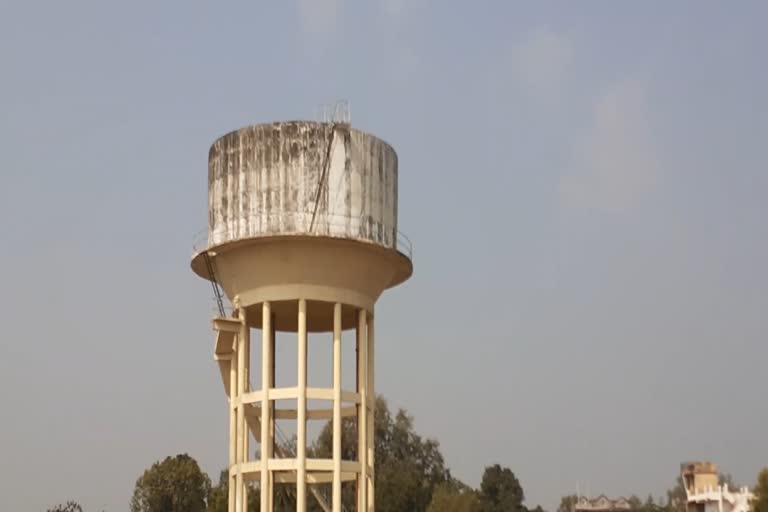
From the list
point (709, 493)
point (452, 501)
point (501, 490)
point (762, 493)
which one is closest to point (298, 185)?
point (762, 493)

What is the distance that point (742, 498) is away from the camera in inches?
2445

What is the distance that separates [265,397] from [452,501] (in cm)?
3737

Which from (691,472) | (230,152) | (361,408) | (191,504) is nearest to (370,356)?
(361,408)

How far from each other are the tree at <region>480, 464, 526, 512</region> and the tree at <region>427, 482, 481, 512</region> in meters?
8.53

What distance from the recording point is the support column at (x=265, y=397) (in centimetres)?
2906

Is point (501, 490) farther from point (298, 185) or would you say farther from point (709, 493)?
point (298, 185)

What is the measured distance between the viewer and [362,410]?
30703 mm

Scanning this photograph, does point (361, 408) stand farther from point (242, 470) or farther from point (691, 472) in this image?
point (691, 472)

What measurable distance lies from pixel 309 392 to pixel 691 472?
44.5 metres

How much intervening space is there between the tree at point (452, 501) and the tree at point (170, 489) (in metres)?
13.7

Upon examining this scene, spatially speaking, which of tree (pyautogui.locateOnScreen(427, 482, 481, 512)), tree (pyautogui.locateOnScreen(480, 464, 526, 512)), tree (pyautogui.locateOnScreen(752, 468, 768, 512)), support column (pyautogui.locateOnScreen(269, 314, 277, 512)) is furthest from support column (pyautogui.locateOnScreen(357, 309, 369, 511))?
tree (pyautogui.locateOnScreen(480, 464, 526, 512))

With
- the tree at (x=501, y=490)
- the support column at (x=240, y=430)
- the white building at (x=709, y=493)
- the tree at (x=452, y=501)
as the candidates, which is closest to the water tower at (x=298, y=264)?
the support column at (x=240, y=430)

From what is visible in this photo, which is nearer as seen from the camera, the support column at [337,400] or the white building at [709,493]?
the support column at [337,400]

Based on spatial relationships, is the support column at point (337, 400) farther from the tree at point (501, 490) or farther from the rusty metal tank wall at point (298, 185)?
the tree at point (501, 490)
